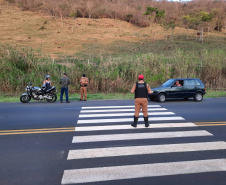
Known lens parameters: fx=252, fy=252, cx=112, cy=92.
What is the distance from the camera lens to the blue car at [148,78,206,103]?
14.7 meters

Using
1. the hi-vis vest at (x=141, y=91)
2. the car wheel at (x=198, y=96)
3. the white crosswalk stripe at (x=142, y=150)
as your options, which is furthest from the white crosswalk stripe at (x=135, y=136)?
the car wheel at (x=198, y=96)

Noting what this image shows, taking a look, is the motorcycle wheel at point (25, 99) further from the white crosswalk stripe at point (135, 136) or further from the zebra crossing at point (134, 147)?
the white crosswalk stripe at point (135, 136)

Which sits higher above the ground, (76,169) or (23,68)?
(23,68)

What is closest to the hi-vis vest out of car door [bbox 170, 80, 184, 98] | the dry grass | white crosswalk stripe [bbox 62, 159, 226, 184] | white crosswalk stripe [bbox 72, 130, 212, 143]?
white crosswalk stripe [bbox 72, 130, 212, 143]

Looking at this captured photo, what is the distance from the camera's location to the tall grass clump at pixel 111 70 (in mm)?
Result: 19406

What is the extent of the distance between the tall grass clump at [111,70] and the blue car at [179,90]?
5.19 metres

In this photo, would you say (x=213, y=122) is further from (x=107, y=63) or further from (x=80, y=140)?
(x=107, y=63)

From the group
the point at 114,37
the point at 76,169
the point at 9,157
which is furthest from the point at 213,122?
the point at 114,37

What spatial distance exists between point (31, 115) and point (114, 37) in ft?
200

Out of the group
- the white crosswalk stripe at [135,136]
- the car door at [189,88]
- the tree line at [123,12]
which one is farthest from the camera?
the tree line at [123,12]

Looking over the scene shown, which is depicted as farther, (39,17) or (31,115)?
(39,17)

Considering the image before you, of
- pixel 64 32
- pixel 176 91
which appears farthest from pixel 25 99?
pixel 64 32

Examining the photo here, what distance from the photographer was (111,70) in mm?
20500

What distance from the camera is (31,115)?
10781mm
